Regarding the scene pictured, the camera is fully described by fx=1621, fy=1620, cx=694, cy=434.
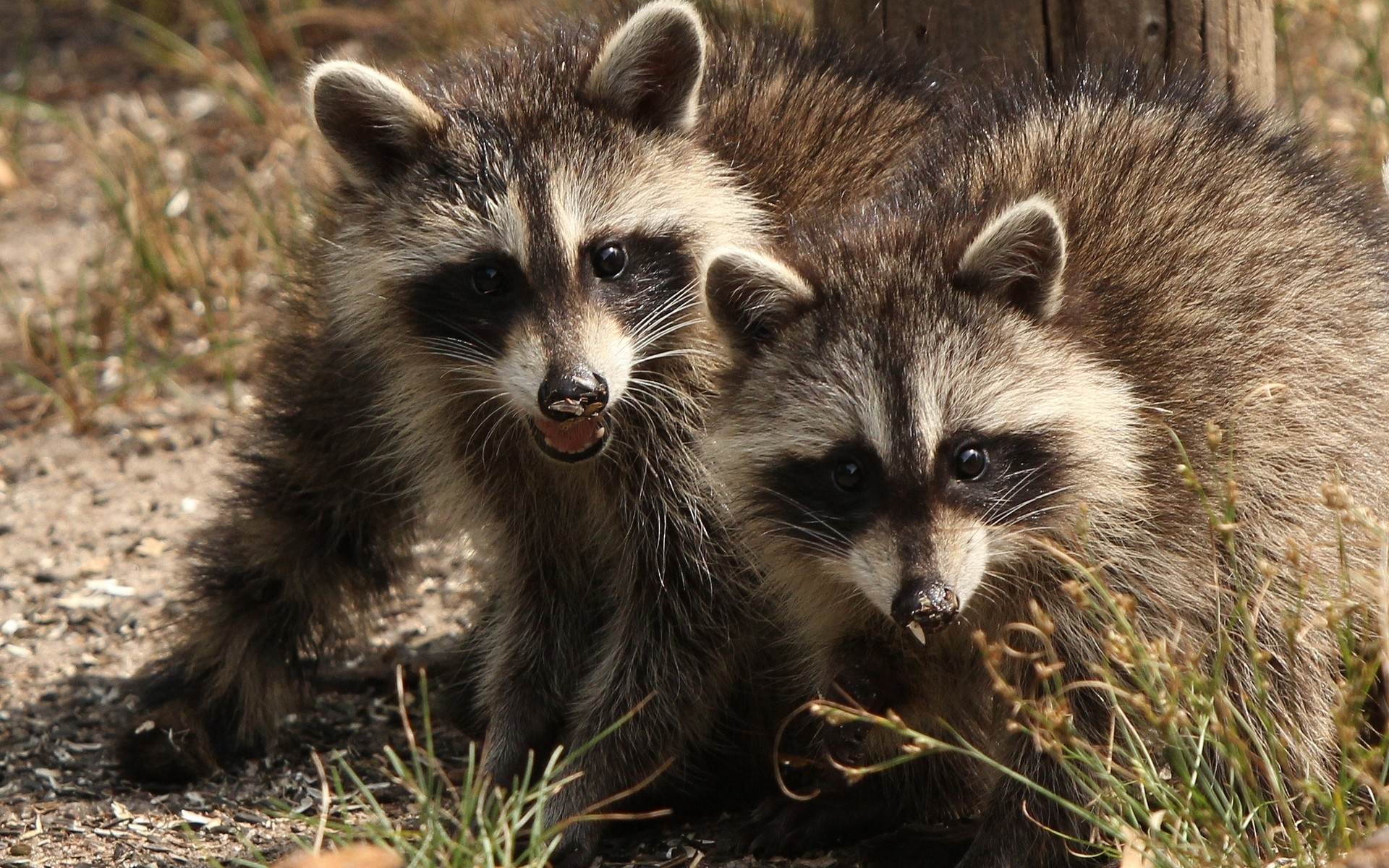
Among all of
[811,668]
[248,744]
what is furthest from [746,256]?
[248,744]

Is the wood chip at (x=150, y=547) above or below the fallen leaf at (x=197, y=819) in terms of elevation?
below

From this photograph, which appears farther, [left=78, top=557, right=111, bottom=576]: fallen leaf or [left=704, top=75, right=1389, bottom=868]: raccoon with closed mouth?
[left=78, top=557, right=111, bottom=576]: fallen leaf

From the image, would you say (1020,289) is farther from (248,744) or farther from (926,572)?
(248,744)

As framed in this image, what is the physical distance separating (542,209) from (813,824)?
4.99ft

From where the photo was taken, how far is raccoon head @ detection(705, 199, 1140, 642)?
3.05 m

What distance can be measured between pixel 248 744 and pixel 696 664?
4.10 ft

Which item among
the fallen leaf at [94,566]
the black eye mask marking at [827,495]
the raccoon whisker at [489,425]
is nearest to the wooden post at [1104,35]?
the black eye mask marking at [827,495]

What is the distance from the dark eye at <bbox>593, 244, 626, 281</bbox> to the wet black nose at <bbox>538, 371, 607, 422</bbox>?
0.39 m

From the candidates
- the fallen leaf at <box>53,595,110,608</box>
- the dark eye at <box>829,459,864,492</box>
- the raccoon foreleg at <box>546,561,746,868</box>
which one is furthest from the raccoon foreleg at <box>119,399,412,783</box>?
the dark eye at <box>829,459,864,492</box>

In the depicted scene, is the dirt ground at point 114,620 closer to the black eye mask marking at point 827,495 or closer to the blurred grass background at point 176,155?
the blurred grass background at point 176,155

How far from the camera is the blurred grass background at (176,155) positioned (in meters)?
5.68

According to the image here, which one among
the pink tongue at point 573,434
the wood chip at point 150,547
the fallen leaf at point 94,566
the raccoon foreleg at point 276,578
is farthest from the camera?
the wood chip at point 150,547

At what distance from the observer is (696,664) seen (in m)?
3.89

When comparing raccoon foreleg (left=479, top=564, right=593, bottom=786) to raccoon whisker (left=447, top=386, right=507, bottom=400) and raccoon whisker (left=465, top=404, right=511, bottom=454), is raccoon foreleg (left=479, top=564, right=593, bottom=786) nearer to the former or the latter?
raccoon whisker (left=465, top=404, right=511, bottom=454)
